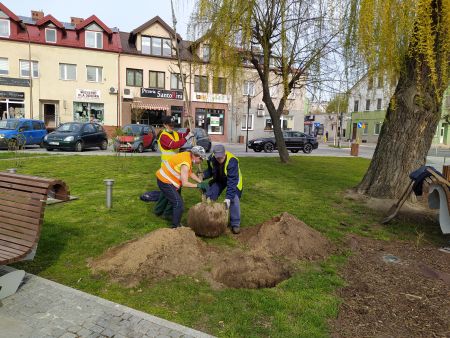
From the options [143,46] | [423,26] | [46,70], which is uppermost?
[143,46]

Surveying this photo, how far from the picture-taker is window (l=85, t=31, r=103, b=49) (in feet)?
104

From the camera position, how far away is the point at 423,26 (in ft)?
17.7

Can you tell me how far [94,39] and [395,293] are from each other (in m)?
32.7

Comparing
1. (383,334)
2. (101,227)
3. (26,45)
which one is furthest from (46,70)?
(383,334)

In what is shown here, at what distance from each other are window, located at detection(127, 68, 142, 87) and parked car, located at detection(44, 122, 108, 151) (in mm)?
13460

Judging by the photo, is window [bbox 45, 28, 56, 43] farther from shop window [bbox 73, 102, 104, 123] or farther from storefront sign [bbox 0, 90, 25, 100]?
shop window [bbox 73, 102, 104, 123]

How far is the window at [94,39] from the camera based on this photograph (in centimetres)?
3166

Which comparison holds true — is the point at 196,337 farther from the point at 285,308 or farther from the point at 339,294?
the point at 339,294

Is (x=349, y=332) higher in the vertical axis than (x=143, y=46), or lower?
lower

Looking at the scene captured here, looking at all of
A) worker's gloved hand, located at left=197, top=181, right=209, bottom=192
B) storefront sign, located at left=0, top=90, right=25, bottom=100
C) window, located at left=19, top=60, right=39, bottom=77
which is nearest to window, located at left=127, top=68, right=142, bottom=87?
window, located at left=19, top=60, right=39, bottom=77

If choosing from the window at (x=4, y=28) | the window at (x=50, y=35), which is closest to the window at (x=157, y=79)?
the window at (x=50, y=35)

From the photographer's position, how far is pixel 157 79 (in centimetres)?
3372

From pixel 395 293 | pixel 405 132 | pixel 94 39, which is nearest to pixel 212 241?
pixel 395 293

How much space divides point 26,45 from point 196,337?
106 feet
